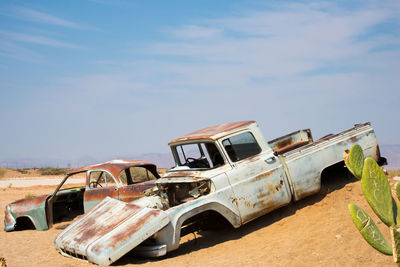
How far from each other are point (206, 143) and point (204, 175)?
39.6 inches

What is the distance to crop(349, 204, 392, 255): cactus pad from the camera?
130 inches

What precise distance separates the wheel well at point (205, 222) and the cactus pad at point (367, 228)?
3539 millimetres

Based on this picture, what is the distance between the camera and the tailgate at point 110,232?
5.51 meters

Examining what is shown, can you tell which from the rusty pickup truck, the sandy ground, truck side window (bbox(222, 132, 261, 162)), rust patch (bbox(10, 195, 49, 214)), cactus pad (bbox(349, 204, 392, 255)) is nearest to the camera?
cactus pad (bbox(349, 204, 392, 255))

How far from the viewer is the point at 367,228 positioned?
10.9 ft

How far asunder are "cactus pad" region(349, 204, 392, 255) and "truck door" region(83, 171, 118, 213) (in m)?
5.59

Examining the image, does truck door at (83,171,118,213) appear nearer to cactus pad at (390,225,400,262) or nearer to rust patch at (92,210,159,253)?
rust patch at (92,210,159,253)

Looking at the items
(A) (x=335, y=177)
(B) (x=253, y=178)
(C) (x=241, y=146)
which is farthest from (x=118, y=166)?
(A) (x=335, y=177)

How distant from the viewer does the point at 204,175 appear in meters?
6.32

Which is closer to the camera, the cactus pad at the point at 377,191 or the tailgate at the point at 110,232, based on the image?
the cactus pad at the point at 377,191

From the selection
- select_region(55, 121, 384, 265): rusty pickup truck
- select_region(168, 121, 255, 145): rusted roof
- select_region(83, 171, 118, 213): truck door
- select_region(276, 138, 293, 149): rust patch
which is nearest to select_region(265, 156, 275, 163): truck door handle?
select_region(55, 121, 384, 265): rusty pickup truck

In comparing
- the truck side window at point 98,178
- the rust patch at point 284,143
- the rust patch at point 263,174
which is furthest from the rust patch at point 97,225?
the rust patch at point 284,143

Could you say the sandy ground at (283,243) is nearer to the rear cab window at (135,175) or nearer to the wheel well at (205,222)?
the wheel well at (205,222)

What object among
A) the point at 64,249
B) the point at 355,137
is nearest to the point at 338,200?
the point at 355,137
